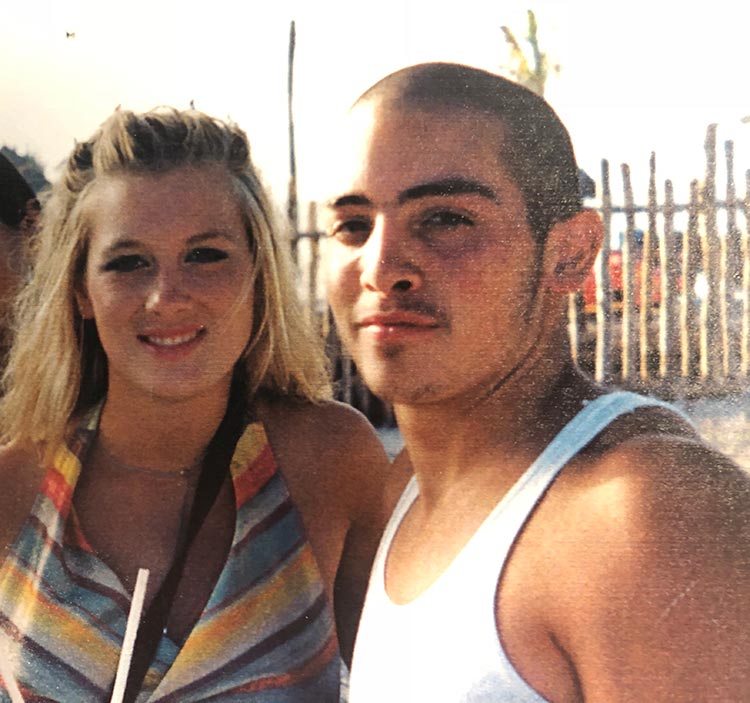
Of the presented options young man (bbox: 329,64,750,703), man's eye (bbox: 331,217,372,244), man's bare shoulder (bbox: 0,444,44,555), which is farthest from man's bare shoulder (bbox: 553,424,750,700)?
man's bare shoulder (bbox: 0,444,44,555)

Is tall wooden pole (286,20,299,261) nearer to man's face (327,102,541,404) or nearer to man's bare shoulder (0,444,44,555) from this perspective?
man's face (327,102,541,404)

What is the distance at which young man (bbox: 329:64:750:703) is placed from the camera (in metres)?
0.53

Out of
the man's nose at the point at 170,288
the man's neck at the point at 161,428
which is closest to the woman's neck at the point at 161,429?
the man's neck at the point at 161,428

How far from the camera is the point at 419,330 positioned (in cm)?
70

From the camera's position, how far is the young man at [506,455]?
1.73 feet

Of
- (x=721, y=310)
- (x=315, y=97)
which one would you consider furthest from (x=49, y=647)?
(x=721, y=310)

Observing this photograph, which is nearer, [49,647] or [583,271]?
[583,271]

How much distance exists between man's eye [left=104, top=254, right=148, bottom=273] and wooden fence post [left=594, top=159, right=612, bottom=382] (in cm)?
45

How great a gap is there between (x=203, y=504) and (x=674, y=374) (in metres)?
0.51

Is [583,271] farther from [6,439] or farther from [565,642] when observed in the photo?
[6,439]

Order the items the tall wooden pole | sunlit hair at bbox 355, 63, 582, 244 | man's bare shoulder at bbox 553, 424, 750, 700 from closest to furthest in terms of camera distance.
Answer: man's bare shoulder at bbox 553, 424, 750, 700 < sunlit hair at bbox 355, 63, 582, 244 < the tall wooden pole

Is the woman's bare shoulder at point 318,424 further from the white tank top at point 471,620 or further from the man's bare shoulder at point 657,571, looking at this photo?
the man's bare shoulder at point 657,571

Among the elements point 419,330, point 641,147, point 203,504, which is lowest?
point 203,504

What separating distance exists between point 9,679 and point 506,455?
60cm
